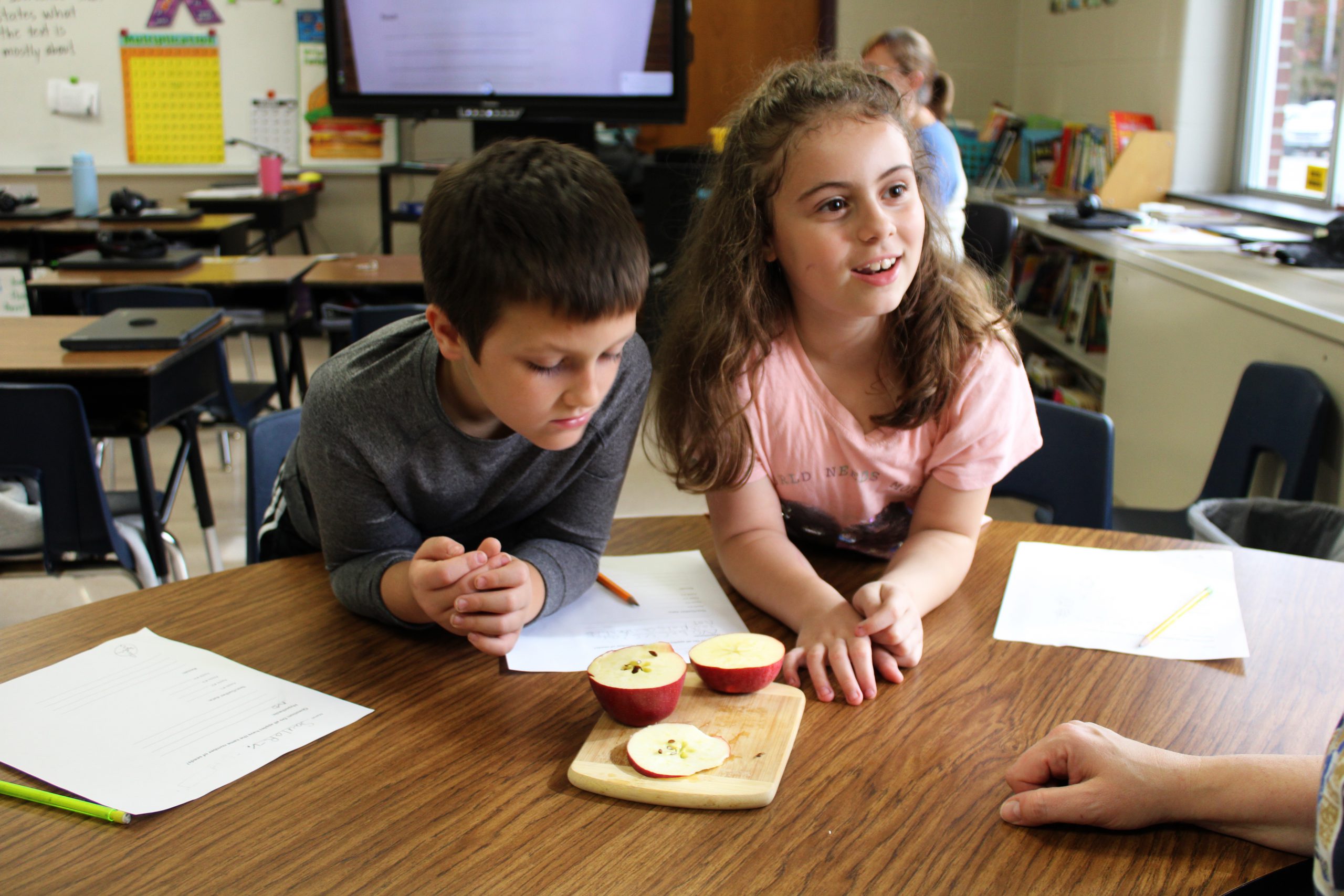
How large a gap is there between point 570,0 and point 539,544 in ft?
11.5

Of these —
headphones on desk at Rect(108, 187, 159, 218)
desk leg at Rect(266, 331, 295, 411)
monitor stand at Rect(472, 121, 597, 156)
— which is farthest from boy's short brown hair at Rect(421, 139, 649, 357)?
headphones on desk at Rect(108, 187, 159, 218)

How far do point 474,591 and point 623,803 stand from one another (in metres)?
0.27

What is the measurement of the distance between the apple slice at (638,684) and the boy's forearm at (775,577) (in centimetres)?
19

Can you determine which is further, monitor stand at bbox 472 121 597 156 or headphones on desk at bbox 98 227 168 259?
monitor stand at bbox 472 121 597 156

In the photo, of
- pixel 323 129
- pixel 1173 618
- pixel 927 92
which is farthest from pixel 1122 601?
pixel 323 129

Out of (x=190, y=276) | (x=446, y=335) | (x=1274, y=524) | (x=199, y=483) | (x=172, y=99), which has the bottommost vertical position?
(x=199, y=483)

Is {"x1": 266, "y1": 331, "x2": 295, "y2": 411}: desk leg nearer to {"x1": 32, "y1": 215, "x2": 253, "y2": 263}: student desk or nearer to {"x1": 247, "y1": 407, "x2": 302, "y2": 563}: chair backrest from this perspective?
{"x1": 32, "y1": 215, "x2": 253, "y2": 263}: student desk

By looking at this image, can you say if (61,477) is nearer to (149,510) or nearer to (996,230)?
(149,510)

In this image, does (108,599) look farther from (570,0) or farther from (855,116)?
(570,0)

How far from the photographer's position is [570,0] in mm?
4055

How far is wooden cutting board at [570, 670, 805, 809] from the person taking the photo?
2.37 ft

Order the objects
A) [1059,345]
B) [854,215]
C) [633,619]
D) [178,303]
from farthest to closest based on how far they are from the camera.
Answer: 1. [1059,345]
2. [178,303]
3. [854,215]
4. [633,619]

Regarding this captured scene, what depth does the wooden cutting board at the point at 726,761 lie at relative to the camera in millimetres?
723

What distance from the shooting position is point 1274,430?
Result: 1980 millimetres
